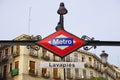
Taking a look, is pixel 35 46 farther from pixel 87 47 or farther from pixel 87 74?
pixel 87 74

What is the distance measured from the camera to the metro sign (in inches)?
357

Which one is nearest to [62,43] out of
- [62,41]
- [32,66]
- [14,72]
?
[62,41]

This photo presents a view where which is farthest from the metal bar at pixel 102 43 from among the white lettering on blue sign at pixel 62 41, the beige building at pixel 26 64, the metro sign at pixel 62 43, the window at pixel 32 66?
the window at pixel 32 66

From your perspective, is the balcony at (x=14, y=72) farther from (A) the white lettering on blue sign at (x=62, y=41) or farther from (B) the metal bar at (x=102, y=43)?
(A) the white lettering on blue sign at (x=62, y=41)

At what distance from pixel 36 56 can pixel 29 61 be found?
4.43ft

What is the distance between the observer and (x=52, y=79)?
64.6 meters

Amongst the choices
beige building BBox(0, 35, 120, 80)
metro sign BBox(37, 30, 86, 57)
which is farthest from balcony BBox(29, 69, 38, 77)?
metro sign BBox(37, 30, 86, 57)

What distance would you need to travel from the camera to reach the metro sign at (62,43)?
29.7ft

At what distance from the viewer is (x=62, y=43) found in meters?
9.05

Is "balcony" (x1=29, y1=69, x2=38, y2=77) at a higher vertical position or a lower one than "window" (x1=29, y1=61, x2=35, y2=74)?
lower

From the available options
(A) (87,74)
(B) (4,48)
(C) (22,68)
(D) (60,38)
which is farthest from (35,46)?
(A) (87,74)

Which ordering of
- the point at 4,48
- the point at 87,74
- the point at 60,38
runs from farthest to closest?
1. the point at 87,74
2. the point at 4,48
3. the point at 60,38

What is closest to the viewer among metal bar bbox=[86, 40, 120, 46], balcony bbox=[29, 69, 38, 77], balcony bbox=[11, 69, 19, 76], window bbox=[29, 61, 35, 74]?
metal bar bbox=[86, 40, 120, 46]

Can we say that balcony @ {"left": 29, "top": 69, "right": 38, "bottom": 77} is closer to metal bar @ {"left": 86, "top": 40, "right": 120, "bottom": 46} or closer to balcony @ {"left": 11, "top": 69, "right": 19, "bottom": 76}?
balcony @ {"left": 11, "top": 69, "right": 19, "bottom": 76}
